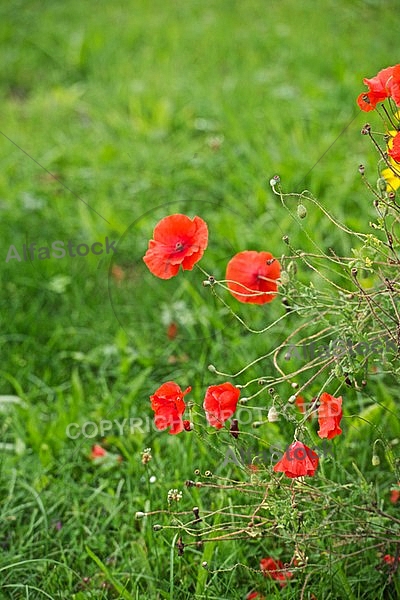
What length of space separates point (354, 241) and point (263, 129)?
771 millimetres

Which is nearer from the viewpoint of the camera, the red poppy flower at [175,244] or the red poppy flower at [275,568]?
the red poppy flower at [175,244]

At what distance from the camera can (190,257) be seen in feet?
4.51

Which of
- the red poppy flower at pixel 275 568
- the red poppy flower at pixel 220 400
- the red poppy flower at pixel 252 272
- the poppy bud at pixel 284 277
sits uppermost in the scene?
the poppy bud at pixel 284 277

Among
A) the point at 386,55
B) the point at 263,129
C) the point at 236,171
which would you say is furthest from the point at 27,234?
the point at 386,55

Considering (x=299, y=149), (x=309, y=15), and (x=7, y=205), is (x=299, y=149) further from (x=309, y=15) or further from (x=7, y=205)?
(x=309, y=15)

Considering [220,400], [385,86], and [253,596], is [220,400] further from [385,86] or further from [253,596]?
[385,86]

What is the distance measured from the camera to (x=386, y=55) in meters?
3.22

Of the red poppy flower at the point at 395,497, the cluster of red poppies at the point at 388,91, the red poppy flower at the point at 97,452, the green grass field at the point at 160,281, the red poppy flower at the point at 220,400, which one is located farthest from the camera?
the red poppy flower at the point at 97,452

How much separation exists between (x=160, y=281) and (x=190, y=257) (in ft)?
3.80

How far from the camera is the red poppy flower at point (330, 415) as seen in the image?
129 cm

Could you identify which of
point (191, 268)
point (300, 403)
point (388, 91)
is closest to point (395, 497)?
point (300, 403)

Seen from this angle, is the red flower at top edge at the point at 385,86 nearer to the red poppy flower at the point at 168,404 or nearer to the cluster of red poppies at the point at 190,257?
the cluster of red poppies at the point at 190,257

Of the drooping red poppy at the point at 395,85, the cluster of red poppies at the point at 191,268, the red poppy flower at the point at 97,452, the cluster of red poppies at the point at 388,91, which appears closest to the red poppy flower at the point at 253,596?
the cluster of red poppies at the point at 191,268

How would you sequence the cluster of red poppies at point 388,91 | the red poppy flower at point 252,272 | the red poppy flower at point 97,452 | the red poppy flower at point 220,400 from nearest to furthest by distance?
the cluster of red poppies at point 388,91 → the red poppy flower at point 220,400 → the red poppy flower at point 252,272 → the red poppy flower at point 97,452
